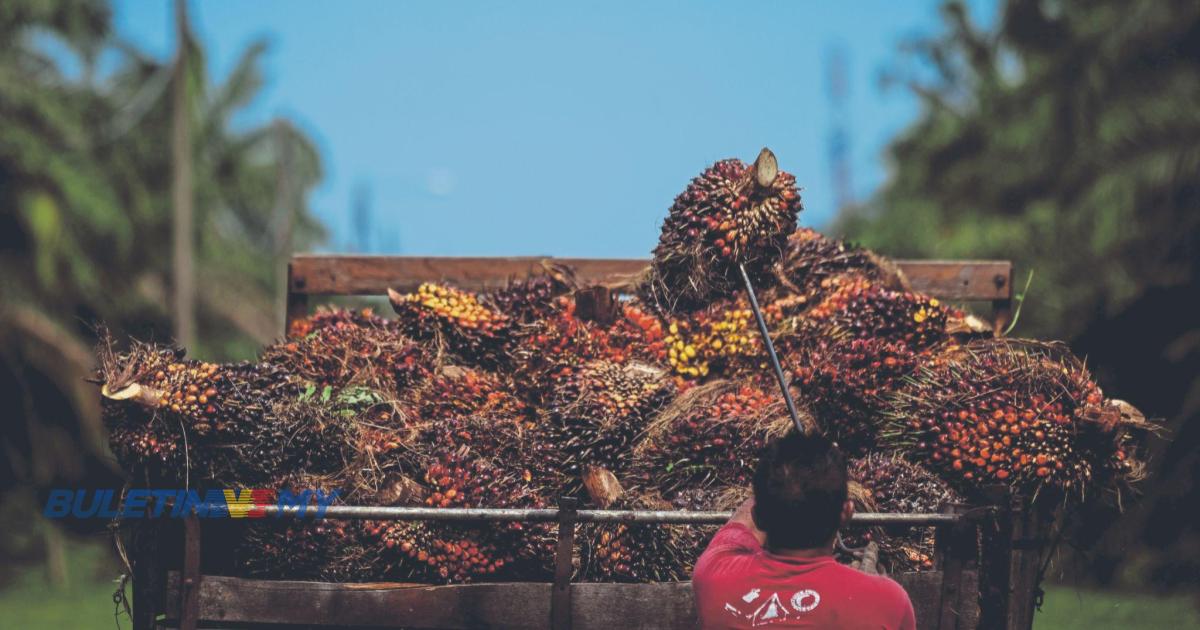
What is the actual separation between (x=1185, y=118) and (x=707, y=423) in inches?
602

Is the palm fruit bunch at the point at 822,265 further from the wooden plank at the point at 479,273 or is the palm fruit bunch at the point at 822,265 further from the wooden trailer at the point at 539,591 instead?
the wooden trailer at the point at 539,591

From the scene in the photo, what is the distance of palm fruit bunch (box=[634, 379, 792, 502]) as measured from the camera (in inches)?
194

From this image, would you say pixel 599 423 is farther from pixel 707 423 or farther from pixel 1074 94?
pixel 1074 94

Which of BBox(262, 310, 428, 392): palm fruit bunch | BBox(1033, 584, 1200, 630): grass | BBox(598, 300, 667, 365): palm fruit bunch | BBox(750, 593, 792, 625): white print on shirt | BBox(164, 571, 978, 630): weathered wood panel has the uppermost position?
BBox(598, 300, 667, 365): palm fruit bunch

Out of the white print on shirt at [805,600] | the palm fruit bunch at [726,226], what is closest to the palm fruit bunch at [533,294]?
the palm fruit bunch at [726,226]

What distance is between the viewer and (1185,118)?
58.7ft

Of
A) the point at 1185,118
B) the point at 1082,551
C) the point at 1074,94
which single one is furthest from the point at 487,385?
the point at 1074,94

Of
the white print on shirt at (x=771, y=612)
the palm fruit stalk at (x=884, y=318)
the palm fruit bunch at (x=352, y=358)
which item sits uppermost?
the palm fruit stalk at (x=884, y=318)

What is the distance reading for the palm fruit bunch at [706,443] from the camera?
A: 4926 mm

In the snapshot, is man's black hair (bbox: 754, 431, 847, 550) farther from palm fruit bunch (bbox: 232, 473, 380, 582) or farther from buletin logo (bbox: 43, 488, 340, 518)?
palm fruit bunch (bbox: 232, 473, 380, 582)

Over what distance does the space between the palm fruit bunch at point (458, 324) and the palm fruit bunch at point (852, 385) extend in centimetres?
143

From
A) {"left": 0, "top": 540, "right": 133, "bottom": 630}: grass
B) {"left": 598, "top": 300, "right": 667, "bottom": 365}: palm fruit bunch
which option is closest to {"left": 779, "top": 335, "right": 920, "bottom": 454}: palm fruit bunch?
{"left": 598, "top": 300, "right": 667, "bottom": 365}: palm fruit bunch

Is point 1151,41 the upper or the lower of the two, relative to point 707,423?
upper

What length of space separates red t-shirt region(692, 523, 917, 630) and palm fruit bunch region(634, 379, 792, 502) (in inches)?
63.3
